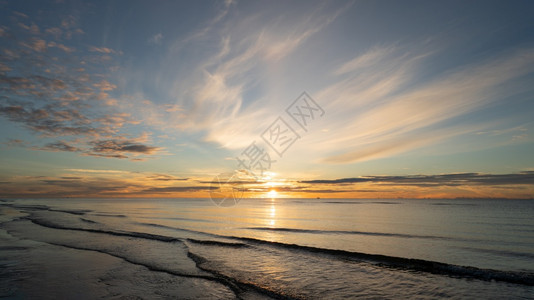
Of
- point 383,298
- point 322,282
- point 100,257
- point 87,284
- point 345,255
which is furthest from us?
point 345,255

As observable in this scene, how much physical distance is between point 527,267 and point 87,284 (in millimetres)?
26333

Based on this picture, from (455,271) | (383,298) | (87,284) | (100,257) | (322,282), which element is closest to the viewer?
(383,298)

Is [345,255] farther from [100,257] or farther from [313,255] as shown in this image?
[100,257]

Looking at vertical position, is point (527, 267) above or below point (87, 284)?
below

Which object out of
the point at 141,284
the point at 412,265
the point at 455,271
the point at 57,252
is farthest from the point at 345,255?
the point at 57,252

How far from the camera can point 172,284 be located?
13.3 metres

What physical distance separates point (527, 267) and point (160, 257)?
25.2 metres

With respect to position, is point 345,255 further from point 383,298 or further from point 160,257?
point 160,257

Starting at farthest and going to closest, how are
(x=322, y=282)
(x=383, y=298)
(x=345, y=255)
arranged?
1. (x=345, y=255)
2. (x=322, y=282)
3. (x=383, y=298)

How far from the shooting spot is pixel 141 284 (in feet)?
43.2

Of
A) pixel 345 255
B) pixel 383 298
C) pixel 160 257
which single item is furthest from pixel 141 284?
pixel 345 255

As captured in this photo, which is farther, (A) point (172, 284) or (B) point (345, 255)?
(B) point (345, 255)

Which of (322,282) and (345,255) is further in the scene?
(345,255)

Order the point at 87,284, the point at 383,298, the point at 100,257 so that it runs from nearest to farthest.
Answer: the point at 383,298 < the point at 87,284 < the point at 100,257
